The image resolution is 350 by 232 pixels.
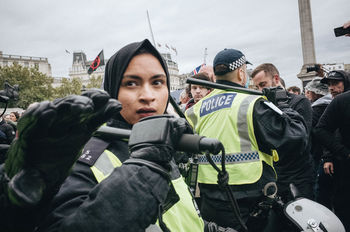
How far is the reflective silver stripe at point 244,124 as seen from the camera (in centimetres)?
231

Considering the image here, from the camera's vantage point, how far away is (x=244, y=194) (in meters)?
2.29

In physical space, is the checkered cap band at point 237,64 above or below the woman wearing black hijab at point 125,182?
above

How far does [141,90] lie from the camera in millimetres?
1290

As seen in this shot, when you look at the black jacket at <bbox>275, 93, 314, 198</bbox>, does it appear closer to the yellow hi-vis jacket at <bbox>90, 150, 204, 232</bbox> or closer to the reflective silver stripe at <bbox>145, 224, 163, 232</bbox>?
the yellow hi-vis jacket at <bbox>90, 150, 204, 232</bbox>

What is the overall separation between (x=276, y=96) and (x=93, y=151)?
2254 mm

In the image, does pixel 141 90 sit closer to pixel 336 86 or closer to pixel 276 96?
pixel 276 96

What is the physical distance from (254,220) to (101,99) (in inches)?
85.7

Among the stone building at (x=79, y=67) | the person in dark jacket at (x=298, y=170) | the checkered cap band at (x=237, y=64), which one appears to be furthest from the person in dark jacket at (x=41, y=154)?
the stone building at (x=79, y=67)

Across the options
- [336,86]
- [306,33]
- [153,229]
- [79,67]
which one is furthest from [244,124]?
[79,67]

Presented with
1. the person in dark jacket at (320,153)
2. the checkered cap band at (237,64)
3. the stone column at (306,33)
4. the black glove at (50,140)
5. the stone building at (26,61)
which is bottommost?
the person in dark jacket at (320,153)

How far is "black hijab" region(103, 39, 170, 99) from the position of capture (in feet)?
4.32

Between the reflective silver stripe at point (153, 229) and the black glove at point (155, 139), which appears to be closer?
the black glove at point (155, 139)

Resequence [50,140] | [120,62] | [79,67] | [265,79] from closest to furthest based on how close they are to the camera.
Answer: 1. [50,140]
2. [120,62]
3. [265,79]
4. [79,67]

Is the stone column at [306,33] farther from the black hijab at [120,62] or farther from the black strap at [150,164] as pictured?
the black strap at [150,164]
